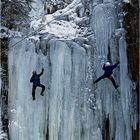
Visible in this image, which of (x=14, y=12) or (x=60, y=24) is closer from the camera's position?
(x=60, y=24)

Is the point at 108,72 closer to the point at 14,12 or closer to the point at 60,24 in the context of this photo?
the point at 60,24

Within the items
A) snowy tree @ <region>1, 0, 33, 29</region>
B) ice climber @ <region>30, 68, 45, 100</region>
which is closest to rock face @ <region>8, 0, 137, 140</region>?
ice climber @ <region>30, 68, 45, 100</region>

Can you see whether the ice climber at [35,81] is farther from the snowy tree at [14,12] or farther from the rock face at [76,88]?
the snowy tree at [14,12]

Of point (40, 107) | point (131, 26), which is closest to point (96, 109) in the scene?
point (40, 107)

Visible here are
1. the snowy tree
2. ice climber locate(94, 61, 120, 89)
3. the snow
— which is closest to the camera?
ice climber locate(94, 61, 120, 89)

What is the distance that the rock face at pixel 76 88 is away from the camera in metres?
7.82

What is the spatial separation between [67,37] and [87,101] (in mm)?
1387

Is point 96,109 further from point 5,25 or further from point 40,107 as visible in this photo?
point 5,25

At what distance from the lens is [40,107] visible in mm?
7961

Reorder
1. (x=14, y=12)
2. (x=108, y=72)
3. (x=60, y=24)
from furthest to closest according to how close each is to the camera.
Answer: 1. (x=14, y=12)
2. (x=60, y=24)
3. (x=108, y=72)

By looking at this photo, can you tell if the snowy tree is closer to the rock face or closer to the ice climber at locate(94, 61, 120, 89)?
the rock face

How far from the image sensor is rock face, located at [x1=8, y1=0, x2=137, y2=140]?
7820 millimetres

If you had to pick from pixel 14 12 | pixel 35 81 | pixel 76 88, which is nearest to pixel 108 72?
pixel 76 88

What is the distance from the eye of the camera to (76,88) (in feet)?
25.9
